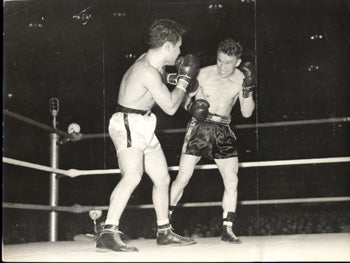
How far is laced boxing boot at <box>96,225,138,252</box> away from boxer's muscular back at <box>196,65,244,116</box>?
99 cm

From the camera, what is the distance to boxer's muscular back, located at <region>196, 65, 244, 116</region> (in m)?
2.88

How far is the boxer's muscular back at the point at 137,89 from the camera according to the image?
2305 millimetres

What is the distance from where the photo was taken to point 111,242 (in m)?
2.13

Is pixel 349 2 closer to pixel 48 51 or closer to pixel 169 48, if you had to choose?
pixel 169 48

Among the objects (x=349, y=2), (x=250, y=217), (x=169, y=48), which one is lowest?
(x=250, y=217)

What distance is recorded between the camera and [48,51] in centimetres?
565

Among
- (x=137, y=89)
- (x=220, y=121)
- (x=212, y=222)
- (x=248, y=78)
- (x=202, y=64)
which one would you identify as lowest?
(x=212, y=222)

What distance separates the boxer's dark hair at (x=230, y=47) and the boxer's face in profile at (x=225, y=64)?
25 millimetres

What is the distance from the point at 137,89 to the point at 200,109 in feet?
1.53

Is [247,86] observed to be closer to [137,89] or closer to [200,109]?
[200,109]

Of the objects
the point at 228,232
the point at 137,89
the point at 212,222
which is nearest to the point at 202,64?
the point at 212,222

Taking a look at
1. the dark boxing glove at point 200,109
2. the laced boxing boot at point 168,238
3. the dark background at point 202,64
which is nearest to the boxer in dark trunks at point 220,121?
the dark boxing glove at point 200,109

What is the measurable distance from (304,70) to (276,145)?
0.93 meters

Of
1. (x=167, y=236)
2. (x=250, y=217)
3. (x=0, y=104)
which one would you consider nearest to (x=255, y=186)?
(x=250, y=217)
